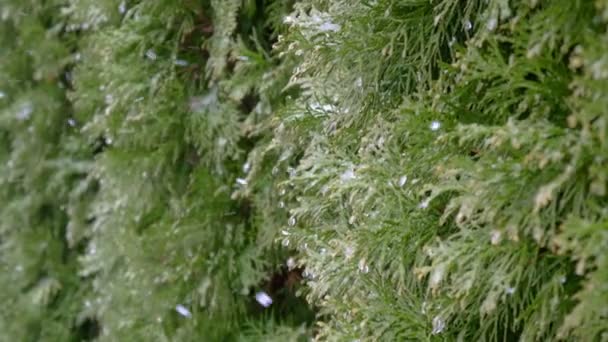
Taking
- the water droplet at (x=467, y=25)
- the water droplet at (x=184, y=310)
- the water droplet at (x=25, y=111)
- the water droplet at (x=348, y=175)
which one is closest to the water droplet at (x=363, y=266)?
the water droplet at (x=348, y=175)

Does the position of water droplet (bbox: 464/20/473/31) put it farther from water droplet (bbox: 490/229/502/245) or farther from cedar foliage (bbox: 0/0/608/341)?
water droplet (bbox: 490/229/502/245)

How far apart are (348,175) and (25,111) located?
166 cm

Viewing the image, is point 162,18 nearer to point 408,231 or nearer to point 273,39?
point 273,39

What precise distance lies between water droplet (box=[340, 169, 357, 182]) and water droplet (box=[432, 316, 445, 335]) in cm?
24

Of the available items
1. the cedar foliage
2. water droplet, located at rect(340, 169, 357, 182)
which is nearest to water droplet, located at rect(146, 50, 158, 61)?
the cedar foliage

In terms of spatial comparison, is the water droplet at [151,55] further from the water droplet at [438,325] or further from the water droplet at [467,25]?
the water droplet at [438,325]

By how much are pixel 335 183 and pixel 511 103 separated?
293 mm

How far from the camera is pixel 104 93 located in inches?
74.9

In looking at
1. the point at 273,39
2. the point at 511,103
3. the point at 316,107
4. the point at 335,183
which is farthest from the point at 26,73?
the point at 511,103

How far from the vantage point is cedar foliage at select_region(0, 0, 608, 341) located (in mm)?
791

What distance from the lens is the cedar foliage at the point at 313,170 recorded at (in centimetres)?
79

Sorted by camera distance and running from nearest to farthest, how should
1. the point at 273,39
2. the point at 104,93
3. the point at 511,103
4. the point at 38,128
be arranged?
the point at 511,103
the point at 273,39
the point at 104,93
the point at 38,128

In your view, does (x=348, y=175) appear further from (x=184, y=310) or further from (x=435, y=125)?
(x=184, y=310)

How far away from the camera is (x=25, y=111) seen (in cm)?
238
